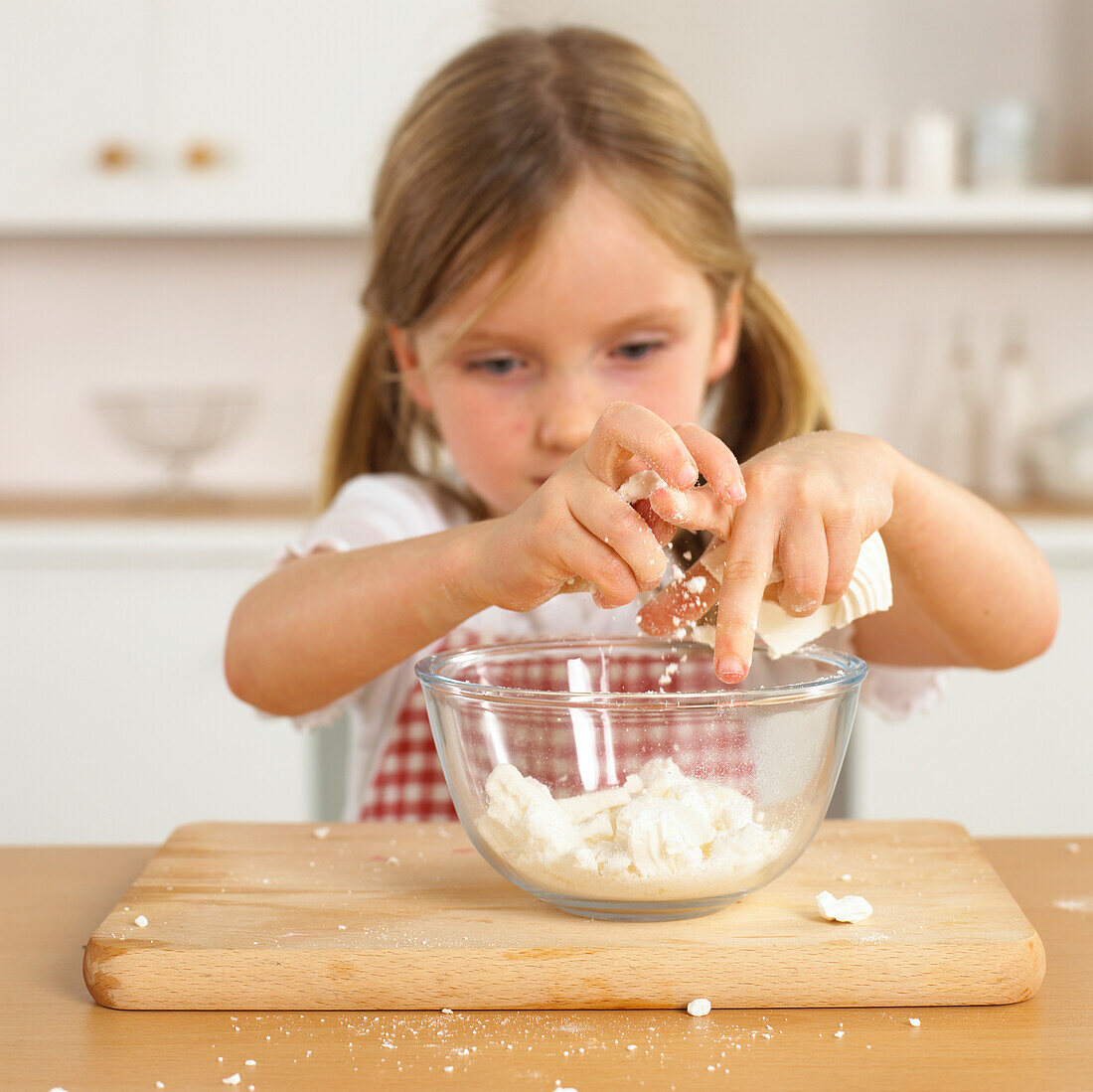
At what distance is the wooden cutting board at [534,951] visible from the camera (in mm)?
561

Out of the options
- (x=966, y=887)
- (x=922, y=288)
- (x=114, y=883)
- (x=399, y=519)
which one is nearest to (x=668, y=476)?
(x=966, y=887)

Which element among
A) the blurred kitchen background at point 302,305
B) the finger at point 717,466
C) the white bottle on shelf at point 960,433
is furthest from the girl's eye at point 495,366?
the white bottle on shelf at point 960,433

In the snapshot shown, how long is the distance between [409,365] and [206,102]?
44.3 inches

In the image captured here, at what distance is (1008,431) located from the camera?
223 cm

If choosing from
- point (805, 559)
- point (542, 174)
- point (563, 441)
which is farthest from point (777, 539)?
point (542, 174)

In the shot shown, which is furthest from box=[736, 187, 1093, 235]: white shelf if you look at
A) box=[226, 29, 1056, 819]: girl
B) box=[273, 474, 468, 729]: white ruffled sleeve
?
box=[273, 474, 468, 729]: white ruffled sleeve

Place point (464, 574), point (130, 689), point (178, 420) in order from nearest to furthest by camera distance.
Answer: point (464, 574)
point (130, 689)
point (178, 420)

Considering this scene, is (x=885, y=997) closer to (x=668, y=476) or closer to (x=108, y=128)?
(x=668, y=476)

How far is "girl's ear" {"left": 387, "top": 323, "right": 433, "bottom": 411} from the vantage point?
114 centimetres

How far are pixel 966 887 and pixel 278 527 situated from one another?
1.43 meters

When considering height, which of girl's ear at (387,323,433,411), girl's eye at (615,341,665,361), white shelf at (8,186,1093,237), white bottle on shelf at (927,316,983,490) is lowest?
white bottle on shelf at (927,316,983,490)

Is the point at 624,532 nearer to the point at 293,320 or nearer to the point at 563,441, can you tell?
the point at 563,441

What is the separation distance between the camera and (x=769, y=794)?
609 mm

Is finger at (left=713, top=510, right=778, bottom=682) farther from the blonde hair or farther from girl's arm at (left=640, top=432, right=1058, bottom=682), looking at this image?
the blonde hair
